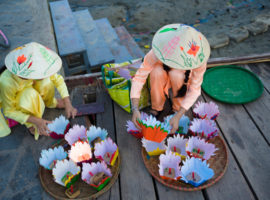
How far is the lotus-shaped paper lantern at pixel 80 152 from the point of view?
1.36 m

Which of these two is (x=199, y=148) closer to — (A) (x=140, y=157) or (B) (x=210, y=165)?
(B) (x=210, y=165)

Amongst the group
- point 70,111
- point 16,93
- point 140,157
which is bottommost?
point 140,157

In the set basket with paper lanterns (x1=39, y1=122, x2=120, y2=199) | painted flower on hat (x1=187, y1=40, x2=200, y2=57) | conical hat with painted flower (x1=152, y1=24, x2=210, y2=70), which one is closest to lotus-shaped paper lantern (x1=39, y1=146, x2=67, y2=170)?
basket with paper lanterns (x1=39, y1=122, x2=120, y2=199)

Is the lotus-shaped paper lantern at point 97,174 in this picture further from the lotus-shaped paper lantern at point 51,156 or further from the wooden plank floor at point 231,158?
the lotus-shaped paper lantern at point 51,156

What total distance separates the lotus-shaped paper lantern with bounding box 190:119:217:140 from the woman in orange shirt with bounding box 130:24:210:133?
0.46 ft

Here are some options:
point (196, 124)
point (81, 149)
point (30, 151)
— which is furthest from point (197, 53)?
point (30, 151)

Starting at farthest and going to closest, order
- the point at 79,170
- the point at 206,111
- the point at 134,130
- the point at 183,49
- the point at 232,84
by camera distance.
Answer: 1. the point at 232,84
2. the point at 206,111
3. the point at 134,130
4. the point at 79,170
5. the point at 183,49

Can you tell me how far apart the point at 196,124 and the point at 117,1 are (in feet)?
14.2

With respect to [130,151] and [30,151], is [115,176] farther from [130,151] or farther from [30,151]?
[30,151]

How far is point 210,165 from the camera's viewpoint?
4.67ft

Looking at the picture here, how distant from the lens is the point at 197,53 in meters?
1.19

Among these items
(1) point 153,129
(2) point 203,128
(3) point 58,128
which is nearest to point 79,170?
(3) point 58,128

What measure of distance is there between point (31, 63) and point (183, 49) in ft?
2.99

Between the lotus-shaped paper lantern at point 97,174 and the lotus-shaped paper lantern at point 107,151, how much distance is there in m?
0.08
